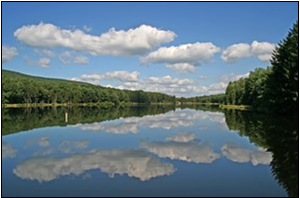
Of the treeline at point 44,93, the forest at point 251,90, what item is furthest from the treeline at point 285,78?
the treeline at point 44,93

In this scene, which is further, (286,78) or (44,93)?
(44,93)

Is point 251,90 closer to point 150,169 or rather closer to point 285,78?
point 285,78

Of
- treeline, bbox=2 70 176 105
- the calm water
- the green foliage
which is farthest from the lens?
treeline, bbox=2 70 176 105

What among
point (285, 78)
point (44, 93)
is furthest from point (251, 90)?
point (44, 93)

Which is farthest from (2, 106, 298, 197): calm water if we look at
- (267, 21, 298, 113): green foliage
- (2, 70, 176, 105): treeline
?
(2, 70, 176, 105): treeline

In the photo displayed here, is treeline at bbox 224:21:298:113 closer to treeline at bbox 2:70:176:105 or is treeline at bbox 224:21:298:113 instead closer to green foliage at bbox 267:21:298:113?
green foliage at bbox 267:21:298:113

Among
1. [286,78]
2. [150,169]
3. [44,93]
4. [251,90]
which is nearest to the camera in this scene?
[150,169]

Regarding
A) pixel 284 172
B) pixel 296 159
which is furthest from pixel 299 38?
pixel 284 172

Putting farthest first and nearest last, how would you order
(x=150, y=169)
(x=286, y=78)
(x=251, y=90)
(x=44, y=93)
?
(x=44, y=93)
(x=251, y=90)
(x=286, y=78)
(x=150, y=169)

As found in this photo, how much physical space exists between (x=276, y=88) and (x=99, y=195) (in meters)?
43.8

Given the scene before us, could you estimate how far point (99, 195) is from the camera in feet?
38.1

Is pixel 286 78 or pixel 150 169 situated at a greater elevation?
pixel 286 78

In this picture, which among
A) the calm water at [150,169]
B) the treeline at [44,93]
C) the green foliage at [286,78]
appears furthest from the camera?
the treeline at [44,93]

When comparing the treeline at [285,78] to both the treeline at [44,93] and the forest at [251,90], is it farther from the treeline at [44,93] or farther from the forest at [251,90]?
the treeline at [44,93]
